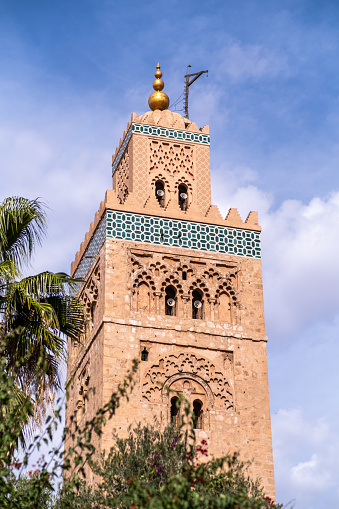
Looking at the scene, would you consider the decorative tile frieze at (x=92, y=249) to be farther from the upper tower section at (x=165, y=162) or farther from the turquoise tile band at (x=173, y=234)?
the upper tower section at (x=165, y=162)

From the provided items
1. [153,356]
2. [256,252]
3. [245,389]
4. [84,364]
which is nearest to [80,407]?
[84,364]

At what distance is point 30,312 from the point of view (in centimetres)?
1236

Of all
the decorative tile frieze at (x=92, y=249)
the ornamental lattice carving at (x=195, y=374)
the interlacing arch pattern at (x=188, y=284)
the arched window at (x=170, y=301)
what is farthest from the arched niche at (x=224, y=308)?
the decorative tile frieze at (x=92, y=249)

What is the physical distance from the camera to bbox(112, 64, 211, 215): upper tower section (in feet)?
70.0

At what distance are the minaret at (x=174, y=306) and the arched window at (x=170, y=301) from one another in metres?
0.03

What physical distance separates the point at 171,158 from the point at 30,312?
397 inches

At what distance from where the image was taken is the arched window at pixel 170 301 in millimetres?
19672

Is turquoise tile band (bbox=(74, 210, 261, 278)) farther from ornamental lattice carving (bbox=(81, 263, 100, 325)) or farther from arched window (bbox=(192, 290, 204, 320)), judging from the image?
arched window (bbox=(192, 290, 204, 320))

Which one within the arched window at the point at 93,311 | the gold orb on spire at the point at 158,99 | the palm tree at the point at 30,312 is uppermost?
the gold orb on spire at the point at 158,99

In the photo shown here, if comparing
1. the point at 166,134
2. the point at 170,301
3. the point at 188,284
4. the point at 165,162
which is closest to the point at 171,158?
the point at 165,162

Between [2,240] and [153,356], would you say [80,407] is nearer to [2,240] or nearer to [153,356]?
[153,356]

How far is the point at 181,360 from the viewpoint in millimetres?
18984

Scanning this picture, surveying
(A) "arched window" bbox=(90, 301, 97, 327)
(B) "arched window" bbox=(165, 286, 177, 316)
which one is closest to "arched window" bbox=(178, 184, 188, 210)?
(B) "arched window" bbox=(165, 286, 177, 316)

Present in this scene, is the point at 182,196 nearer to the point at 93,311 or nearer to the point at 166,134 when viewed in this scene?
the point at 166,134
